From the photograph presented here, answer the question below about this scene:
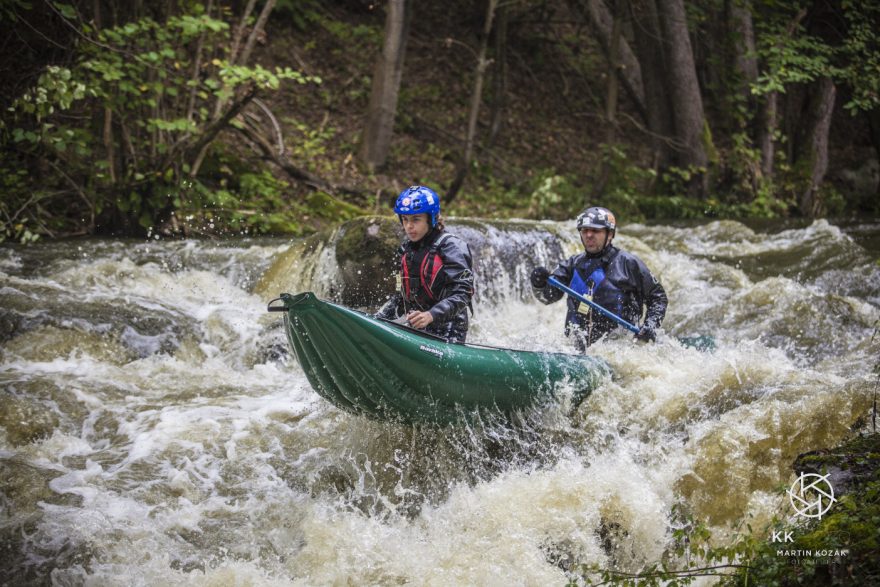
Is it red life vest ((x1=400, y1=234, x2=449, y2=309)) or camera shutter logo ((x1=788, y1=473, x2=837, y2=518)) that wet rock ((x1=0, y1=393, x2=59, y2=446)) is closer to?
red life vest ((x1=400, y1=234, x2=449, y2=309))

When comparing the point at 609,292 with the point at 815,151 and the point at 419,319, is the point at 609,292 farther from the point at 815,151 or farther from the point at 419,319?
the point at 815,151

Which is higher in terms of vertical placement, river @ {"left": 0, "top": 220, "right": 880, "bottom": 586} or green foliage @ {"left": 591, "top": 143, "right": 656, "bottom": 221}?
green foliage @ {"left": 591, "top": 143, "right": 656, "bottom": 221}

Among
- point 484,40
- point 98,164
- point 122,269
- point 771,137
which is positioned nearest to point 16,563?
point 122,269

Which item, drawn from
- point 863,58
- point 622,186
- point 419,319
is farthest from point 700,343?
point 863,58

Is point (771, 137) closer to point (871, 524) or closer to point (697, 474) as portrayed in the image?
point (697, 474)

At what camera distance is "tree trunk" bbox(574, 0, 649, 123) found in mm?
14094

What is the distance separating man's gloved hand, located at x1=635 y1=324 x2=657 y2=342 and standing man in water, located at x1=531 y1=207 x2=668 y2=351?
0.20 m

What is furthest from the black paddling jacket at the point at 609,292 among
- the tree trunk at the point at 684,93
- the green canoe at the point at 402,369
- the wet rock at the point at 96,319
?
the tree trunk at the point at 684,93

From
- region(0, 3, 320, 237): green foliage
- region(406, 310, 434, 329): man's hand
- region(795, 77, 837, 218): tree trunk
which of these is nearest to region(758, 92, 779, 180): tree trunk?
region(795, 77, 837, 218): tree trunk

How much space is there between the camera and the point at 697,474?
4.10 meters

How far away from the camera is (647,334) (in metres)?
5.06

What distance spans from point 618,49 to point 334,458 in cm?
1139

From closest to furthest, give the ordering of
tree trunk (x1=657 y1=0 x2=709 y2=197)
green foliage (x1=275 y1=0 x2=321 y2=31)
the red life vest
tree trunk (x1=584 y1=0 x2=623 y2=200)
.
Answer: the red life vest
tree trunk (x1=657 y1=0 x2=709 y2=197)
tree trunk (x1=584 y1=0 x2=623 y2=200)
green foliage (x1=275 y1=0 x2=321 y2=31)

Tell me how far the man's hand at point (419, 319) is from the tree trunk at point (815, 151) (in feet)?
39.1
